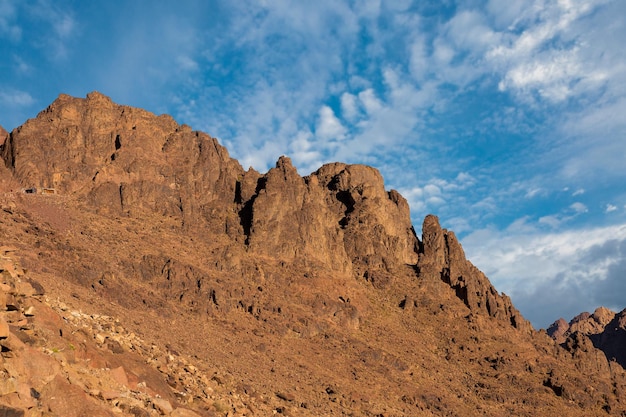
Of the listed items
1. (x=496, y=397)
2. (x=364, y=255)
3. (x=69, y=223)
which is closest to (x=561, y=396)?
(x=496, y=397)

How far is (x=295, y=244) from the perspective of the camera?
302 feet

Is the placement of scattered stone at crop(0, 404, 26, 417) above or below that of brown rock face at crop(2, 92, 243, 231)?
below

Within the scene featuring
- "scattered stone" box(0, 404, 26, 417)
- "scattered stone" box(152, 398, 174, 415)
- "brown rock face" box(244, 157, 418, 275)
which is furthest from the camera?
"brown rock face" box(244, 157, 418, 275)

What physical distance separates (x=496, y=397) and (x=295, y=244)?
32.0 metres

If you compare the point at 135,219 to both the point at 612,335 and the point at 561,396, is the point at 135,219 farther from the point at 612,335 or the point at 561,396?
the point at 612,335

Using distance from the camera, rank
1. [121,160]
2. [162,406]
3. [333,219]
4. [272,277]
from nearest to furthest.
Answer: [162,406] < [272,277] < [121,160] < [333,219]

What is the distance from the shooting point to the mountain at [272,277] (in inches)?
2707

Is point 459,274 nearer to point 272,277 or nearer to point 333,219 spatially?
point 333,219

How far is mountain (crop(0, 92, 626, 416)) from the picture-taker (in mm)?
68750

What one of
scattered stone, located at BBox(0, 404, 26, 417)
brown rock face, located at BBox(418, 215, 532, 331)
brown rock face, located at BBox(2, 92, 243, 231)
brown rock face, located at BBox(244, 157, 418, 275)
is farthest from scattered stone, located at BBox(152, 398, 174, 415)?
brown rock face, located at BBox(418, 215, 532, 331)

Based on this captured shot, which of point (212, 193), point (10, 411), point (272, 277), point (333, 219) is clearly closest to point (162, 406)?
point (10, 411)

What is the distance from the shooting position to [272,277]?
85.8m

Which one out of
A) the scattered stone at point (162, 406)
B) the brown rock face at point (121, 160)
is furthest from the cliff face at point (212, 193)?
the scattered stone at point (162, 406)

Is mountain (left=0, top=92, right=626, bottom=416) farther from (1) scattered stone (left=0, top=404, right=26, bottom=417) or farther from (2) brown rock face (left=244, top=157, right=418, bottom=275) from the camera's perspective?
(1) scattered stone (left=0, top=404, right=26, bottom=417)
